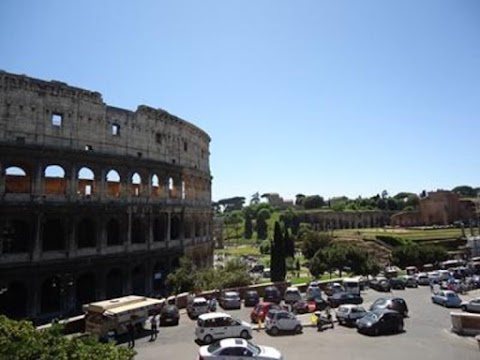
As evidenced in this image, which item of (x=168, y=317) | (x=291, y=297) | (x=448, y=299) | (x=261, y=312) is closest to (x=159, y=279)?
(x=291, y=297)

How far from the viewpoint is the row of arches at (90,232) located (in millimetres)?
34188

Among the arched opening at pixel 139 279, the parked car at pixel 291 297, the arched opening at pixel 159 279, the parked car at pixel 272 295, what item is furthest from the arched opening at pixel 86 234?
the parked car at pixel 291 297

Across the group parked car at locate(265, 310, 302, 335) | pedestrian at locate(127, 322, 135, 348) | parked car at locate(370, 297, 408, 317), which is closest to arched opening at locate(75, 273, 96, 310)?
pedestrian at locate(127, 322, 135, 348)

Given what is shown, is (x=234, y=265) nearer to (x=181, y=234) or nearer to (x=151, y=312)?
(x=181, y=234)

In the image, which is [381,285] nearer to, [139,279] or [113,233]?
[139,279]

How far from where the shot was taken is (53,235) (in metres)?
36.8

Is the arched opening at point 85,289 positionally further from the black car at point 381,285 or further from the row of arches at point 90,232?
the black car at point 381,285

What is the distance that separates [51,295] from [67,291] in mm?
1829

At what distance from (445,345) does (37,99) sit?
35.0m

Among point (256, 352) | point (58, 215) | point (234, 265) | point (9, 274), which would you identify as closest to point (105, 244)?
point (58, 215)

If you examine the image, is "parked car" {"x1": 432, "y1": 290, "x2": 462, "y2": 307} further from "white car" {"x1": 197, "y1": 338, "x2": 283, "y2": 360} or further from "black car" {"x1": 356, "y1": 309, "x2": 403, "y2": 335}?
"white car" {"x1": 197, "y1": 338, "x2": 283, "y2": 360}

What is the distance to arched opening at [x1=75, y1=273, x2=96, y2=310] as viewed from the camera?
3784 cm

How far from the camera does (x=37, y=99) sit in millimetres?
35438

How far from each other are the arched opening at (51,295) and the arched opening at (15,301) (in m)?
1.63
